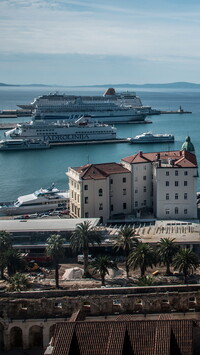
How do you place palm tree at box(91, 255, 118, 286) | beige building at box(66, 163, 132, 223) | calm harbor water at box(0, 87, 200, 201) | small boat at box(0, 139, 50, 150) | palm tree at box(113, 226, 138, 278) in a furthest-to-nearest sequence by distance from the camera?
1. small boat at box(0, 139, 50, 150)
2. calm harbor water at box(0, 87, 200, 201)
3. beige building at box(66, 163, 132, 223)
4. palm tree at box(113, 226, 138, 278)
5. palm tree at box(91, 255, 118, 286)

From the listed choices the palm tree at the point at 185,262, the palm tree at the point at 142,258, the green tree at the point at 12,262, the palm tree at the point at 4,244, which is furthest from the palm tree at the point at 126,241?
the palm tree at the point at 4,244

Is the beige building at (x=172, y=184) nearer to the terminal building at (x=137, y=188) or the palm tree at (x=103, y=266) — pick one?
the terminal building at (x=137, y=188)

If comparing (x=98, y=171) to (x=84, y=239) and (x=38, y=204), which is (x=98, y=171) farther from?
(x=38, y=204)

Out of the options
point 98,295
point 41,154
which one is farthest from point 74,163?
point 98,295

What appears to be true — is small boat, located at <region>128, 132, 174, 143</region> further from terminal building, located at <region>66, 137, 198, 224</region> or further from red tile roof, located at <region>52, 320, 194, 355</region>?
red tile roof, located at <region>52, 320, 194, 355</region>

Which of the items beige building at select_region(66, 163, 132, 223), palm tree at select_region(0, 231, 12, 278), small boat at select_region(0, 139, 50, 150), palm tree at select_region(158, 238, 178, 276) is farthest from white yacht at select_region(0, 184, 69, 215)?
small boat at select_region(0, 139, 50, 150)

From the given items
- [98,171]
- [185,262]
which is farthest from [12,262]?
[98,171]

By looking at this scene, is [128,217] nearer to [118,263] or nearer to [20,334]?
[118,263]
